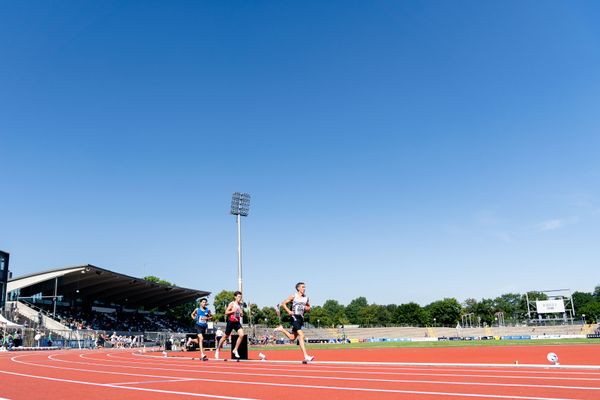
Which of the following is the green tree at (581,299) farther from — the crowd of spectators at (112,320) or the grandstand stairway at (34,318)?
the grandstand stairway at (34,318)

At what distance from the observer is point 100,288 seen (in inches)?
2340

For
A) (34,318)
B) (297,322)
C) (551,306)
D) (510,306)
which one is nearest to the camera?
(297,322)

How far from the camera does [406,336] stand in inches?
2933

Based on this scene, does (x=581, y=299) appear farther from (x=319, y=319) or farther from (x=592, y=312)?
(x=319, y=319)

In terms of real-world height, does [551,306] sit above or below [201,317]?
below

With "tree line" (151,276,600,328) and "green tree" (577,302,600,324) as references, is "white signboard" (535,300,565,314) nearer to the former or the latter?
"tree line" (151,276,600,328)

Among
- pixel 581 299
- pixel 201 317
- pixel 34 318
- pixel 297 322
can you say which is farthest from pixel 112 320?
pixel 581 299

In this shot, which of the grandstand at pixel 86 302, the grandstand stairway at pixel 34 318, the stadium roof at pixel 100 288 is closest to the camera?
the grandstand at pixel 86 302

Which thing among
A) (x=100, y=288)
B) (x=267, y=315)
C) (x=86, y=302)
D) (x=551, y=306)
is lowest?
(x=267, y=315)

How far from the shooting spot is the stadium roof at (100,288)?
5075 cm

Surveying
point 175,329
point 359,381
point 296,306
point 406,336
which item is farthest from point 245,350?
point 406,336

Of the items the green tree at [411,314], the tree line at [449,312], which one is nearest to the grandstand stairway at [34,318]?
the tree line at [449,312]

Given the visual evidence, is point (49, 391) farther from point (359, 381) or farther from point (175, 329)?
point (175, 329)

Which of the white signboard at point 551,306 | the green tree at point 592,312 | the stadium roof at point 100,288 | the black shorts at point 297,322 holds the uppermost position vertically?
the stadium roof at point 100,288
